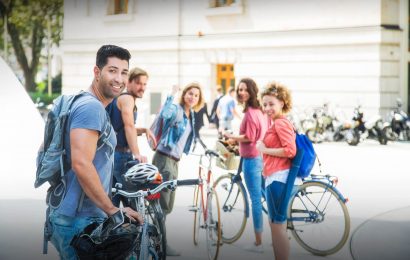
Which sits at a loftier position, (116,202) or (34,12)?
(34,12)

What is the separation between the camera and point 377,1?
6.70 ft

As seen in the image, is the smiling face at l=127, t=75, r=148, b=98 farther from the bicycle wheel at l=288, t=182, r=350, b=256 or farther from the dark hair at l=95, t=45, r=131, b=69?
the dark hair at l=95, t=45, r=131, b=69

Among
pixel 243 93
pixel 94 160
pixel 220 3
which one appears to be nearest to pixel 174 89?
pixel 243 93

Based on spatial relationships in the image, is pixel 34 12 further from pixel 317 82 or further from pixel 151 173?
pixel 151 173

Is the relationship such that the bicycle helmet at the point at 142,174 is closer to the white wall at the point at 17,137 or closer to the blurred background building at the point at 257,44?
the blurred background building at the point at 257,44

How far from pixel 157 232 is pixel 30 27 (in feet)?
4.10

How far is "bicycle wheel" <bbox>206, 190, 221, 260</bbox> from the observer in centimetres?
223

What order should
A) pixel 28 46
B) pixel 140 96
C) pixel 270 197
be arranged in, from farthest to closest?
pixel 28 46, pixel 140 96, pixel 270 197

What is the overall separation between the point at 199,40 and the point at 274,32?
24 cm

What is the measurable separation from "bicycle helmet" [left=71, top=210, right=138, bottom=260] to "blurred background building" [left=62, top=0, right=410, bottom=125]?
2.67ft

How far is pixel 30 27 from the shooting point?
8.96 ft

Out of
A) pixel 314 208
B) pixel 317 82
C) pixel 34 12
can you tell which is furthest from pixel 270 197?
pixel 34 12

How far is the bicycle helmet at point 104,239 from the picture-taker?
1378 mm

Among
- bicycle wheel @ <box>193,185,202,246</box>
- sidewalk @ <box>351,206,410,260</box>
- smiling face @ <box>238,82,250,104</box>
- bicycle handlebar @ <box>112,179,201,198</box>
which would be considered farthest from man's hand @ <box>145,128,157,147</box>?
sidewalk @ <box>351,206,410,260</box>
